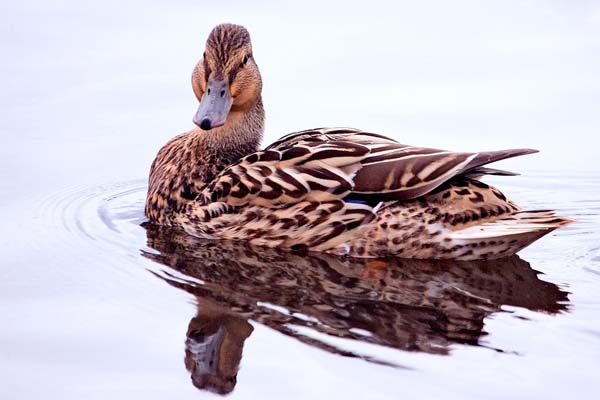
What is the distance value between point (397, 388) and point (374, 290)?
70.2 inches

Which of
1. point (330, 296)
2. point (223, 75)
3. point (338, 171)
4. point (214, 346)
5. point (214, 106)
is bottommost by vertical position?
point (214, 346)

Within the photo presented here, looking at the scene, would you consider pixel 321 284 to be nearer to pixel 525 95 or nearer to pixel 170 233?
pixel 170 233

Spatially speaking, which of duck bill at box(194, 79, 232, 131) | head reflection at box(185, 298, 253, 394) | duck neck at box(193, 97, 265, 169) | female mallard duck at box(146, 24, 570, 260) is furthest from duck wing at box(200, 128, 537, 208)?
head reflection at box(185, 298, 253, 394)

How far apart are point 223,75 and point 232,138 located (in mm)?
614

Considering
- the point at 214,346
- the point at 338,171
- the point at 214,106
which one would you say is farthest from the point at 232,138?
the point at 214,346

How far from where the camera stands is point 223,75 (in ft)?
31.4

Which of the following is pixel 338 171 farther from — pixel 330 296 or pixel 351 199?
pixel 330 296

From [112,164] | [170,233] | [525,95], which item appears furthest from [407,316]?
[525,95]

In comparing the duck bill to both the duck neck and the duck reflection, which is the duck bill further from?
the duck reflection

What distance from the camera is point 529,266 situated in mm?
8773

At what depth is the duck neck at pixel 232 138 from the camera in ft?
32.5

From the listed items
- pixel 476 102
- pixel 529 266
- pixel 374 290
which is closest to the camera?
pixel 374 290

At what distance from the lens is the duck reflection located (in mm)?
7086

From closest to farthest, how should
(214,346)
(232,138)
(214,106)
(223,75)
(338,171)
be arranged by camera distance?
1. (214,346)
2. (338,171)
3. (214,106)
4. (223,75)
5. (232,138)
